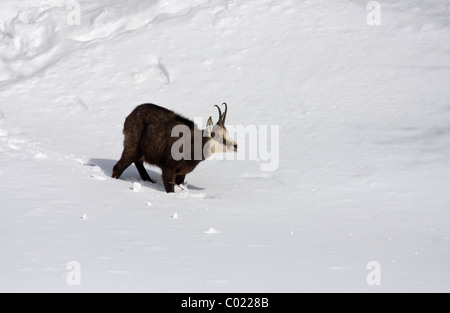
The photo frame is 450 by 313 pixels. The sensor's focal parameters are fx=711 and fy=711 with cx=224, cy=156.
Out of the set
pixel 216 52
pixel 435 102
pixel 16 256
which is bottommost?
pixel 16 256

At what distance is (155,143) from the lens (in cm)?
1166

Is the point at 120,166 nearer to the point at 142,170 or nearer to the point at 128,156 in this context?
the point at 128,156

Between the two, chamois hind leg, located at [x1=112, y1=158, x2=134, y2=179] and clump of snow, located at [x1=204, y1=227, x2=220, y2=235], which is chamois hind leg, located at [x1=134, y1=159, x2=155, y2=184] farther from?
clump of snow, located at [x1=204, y1=227, x2=220, y2=235]

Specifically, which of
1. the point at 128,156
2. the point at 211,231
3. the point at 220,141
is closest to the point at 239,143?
the point at 220,141

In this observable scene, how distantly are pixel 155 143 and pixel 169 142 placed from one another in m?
0.26

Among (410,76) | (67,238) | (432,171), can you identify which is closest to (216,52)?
(410,76)

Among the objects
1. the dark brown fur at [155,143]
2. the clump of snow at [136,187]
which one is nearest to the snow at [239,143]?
the clump of snow at [136,187]

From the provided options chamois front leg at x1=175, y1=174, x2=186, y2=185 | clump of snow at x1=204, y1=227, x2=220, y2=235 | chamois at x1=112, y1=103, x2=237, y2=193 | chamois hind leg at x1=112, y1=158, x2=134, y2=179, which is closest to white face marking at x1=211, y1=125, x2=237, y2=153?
chamois at x1=112, y1=103, x2=237, y2=193

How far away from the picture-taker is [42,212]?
943cm

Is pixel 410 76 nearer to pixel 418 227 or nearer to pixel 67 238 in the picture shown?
pixel 418 227

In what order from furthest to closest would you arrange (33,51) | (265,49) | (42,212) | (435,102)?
1. (33,51)
2. (265,49)
3. (435,102)
4. (42,212)

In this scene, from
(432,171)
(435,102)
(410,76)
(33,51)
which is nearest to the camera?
(432,171)

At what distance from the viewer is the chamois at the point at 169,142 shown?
11.5 meters

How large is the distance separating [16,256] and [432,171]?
7111 millimetres
